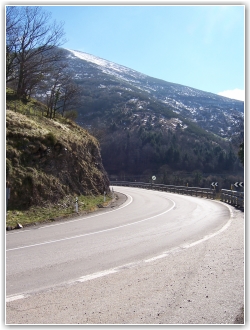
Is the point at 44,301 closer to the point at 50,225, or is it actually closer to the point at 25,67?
the point at 50,225

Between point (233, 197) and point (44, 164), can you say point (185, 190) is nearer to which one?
point (233, 197)

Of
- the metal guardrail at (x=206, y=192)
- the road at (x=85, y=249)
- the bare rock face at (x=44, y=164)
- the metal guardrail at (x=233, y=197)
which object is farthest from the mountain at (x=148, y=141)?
the road at (x=85, y=249)

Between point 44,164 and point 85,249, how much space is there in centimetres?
1253

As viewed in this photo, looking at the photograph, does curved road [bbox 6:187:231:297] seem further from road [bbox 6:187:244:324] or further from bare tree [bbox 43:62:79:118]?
bare tree [bbox 43:62:79:118]

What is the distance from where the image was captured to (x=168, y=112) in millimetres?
168625

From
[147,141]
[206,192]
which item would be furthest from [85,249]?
[147,141]

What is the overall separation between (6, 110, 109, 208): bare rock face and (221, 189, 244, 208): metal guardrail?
378 inches

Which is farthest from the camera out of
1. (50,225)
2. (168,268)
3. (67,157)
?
(67,157)

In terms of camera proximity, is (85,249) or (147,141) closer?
(85,249)

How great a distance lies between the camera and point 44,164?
70.4ft

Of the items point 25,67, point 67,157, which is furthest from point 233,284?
point 25,67

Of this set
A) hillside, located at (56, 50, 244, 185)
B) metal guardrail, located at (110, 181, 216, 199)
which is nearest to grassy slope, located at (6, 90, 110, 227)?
metal guardrail, located at (110, 181, 216, 199)

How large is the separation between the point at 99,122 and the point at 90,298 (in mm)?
130790

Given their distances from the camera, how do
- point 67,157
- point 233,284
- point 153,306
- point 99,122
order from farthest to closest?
point 99,122
point 67,157
point 233,284
point 153,306
